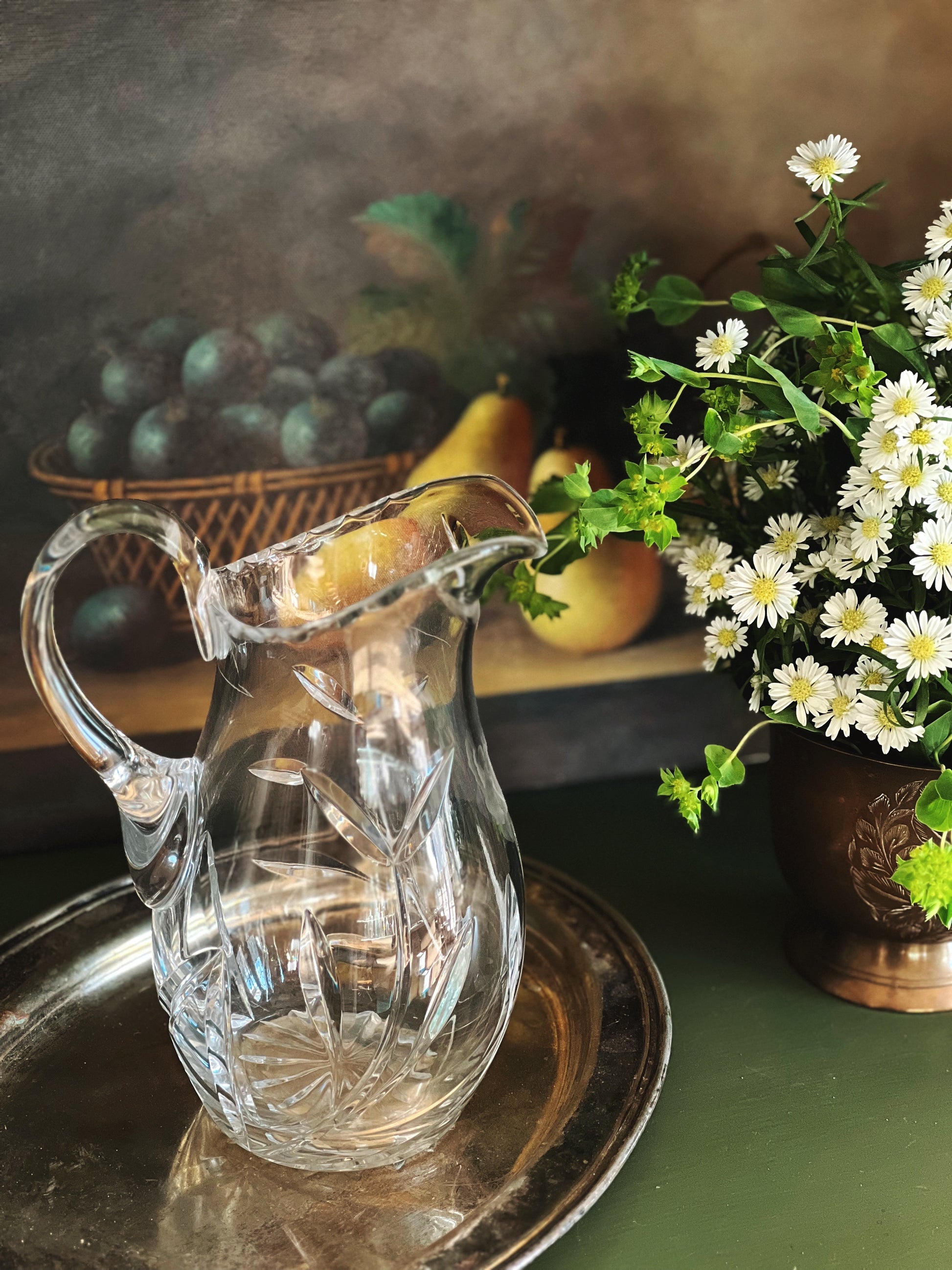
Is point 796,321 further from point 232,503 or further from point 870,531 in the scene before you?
point 232,503

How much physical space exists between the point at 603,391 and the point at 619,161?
134mm

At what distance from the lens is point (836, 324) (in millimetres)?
537

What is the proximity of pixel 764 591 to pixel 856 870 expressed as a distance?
0.14 meters

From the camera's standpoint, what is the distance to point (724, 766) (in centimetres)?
48

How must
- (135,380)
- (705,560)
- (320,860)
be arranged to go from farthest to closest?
1. (135,380)
2. (705,560)
3. (320,860)

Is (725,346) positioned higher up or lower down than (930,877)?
higher up

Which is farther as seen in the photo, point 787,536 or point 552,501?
point 552,501

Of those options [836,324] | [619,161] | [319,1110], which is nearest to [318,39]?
[619,161]

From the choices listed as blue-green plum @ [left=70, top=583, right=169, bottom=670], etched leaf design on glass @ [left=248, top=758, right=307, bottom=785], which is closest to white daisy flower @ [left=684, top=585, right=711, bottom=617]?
etched leaf design on glass @ [left=248, top=758, right=307, bottom=785]

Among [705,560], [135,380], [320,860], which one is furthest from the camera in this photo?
[135,380]

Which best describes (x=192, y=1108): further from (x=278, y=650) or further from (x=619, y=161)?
(x=619, y=161)

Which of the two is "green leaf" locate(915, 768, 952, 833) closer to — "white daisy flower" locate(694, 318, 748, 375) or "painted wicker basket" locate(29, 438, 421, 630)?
"white daisy flower" locate(694, 318, 748, 375)

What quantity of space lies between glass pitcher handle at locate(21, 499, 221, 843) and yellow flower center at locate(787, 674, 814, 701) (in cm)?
25

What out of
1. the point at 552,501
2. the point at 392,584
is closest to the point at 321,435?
the point at 552,501
